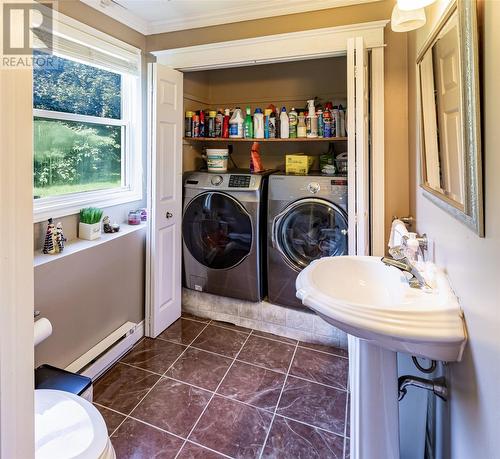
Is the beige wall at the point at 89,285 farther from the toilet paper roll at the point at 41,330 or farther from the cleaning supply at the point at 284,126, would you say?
the cleaning supply at the point at 284,126

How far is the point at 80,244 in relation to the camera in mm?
2049

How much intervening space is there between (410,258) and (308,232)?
3.84 feet

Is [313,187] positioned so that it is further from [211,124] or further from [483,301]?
[483,301]

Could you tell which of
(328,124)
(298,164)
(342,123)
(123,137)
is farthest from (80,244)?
(342,123)

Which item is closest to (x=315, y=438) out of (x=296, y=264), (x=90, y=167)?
(x=296, y=264)

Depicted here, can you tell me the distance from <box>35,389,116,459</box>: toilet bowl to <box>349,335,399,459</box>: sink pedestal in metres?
0.85

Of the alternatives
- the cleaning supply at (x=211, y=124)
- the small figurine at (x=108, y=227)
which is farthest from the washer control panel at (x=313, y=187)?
the small figurine at (x=108, y=227)

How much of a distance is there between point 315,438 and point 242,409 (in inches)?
16.3

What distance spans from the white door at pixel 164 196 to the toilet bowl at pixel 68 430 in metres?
1.35

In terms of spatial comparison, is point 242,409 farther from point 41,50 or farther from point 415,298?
point 41,50

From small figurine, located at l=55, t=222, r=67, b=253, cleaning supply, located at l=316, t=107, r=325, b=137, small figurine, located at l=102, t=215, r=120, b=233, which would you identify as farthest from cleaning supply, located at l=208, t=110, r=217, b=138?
small figurine, located at l=55, t=222, r=67, b=253

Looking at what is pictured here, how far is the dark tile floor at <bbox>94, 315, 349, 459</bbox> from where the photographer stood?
162 cm

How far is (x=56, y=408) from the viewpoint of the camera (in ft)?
3.80

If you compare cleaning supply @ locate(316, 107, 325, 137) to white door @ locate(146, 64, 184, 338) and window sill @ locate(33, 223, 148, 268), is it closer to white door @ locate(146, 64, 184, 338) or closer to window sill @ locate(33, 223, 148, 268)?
white door @ locate(146, 64, 184, 338)
